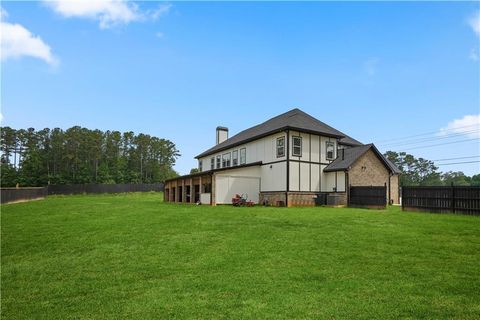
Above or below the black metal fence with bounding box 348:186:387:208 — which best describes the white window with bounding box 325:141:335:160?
above

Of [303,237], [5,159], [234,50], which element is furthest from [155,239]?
[5,159]

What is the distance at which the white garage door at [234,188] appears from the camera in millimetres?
23578

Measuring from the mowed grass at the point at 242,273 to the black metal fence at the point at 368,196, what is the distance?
11528 mm

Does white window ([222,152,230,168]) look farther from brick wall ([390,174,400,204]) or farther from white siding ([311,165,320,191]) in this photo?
brick wall ([390,174,400,204])

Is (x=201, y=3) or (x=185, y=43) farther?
(x=185, y=43)

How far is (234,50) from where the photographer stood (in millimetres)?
18859

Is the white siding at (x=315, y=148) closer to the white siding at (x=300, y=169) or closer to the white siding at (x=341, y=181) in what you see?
the white siding at (x=300, y=169)

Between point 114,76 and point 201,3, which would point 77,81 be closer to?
point 114,76

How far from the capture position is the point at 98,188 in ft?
169

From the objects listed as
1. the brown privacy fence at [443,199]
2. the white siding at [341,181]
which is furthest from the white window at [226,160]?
the brown privacy fence at [443,199]

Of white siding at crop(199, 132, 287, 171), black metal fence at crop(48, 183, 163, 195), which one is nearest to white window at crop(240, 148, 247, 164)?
white siding at crop(199, 132, 287, 171)

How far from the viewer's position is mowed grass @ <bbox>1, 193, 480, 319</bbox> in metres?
4.30

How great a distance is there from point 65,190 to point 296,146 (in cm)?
3972

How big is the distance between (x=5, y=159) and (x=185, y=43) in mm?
80622
